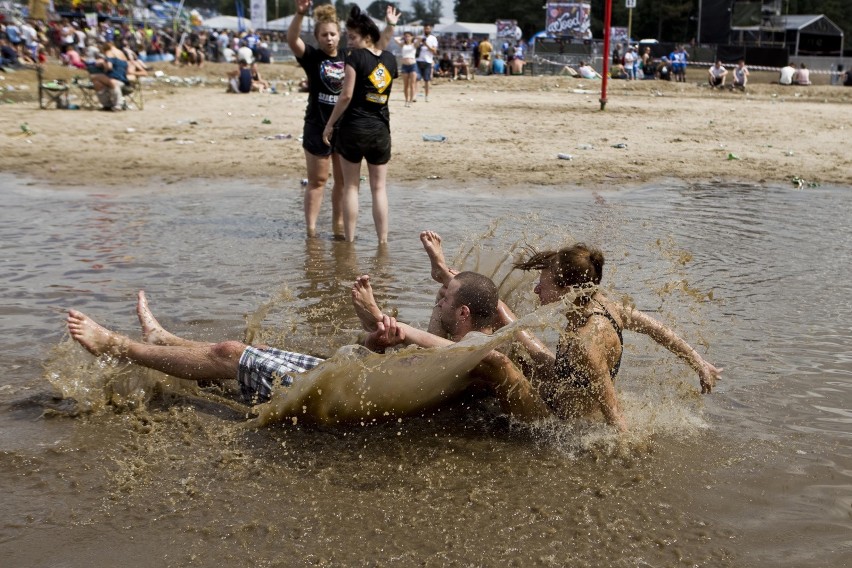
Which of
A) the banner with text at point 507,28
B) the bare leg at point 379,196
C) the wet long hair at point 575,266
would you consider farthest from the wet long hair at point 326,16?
the banner with text at point 507,28

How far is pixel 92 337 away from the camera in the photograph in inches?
175

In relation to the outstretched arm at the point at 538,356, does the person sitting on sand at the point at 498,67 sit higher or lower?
higher

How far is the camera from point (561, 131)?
606 inches

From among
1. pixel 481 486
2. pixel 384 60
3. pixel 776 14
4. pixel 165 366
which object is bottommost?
pixel 481 486

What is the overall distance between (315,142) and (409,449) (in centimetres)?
426

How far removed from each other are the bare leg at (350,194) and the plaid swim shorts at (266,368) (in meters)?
3.53

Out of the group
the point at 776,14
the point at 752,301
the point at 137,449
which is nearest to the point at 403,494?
the point at 137,449

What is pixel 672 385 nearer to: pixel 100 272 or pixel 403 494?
pixel 403 494

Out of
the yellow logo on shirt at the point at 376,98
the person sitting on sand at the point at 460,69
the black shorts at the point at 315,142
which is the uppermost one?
the person sitting on sand at the point at 460,69

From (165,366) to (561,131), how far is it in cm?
1203

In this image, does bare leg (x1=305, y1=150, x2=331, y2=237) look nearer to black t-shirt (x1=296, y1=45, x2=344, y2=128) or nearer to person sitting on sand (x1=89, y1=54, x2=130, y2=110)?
black t-shirt (x1=296, y1=45, x2=344, y2=128)

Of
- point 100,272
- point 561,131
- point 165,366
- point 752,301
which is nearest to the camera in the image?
point 165,366

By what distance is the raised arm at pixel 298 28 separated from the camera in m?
7.08

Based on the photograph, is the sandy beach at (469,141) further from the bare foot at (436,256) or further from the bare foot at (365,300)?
the bare foot at (365,300)
